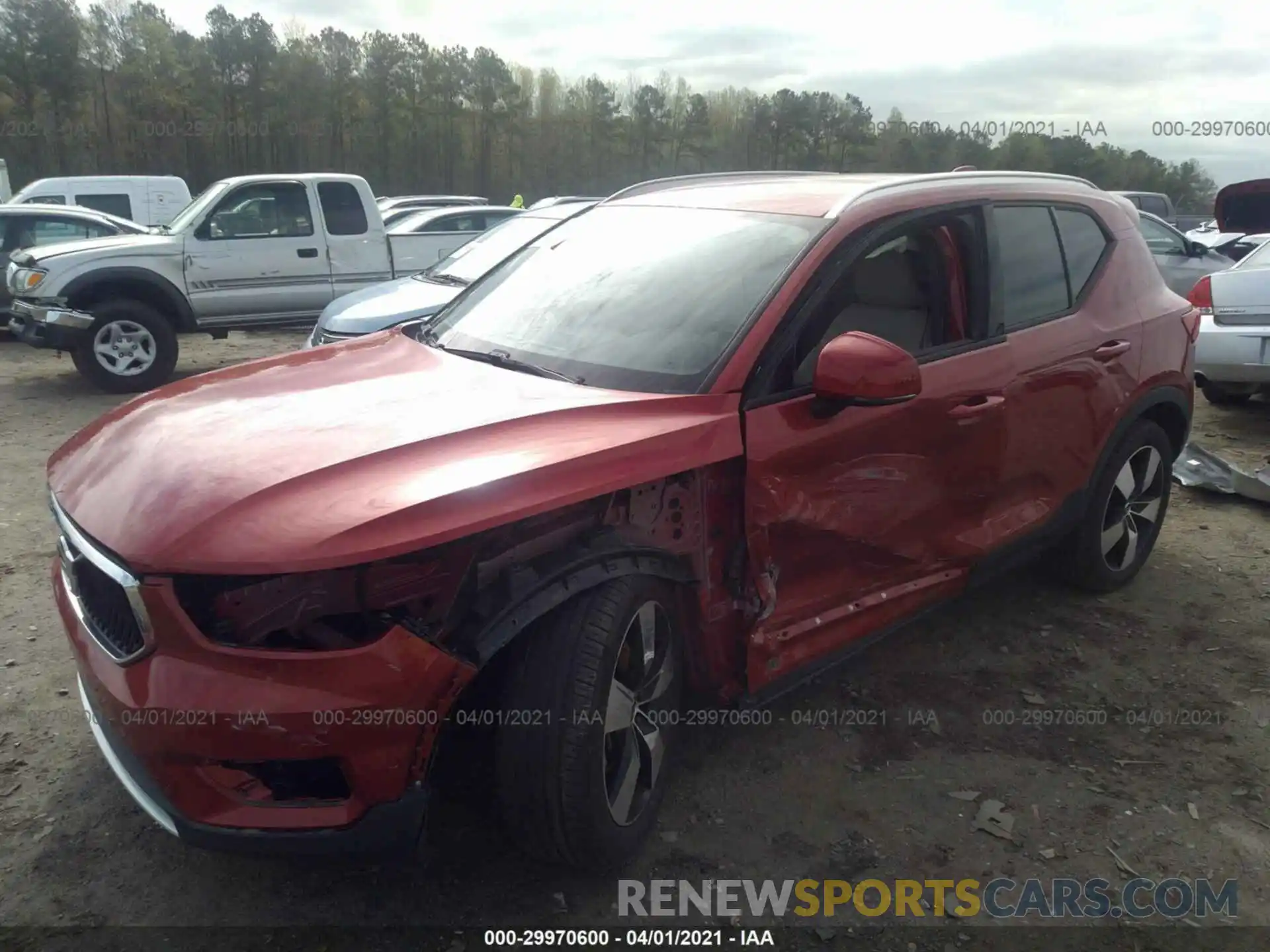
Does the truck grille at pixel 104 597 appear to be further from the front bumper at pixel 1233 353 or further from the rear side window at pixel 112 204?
the rear side window at pixel 112 204

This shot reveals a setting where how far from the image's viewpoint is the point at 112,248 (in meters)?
8.88

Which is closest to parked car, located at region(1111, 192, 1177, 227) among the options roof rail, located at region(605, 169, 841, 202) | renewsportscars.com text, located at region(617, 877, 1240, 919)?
roof rail, located at region(605, 169, 841, 202)

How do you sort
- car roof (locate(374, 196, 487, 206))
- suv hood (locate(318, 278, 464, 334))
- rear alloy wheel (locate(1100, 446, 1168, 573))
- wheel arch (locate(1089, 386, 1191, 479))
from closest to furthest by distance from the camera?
wheel arch (locate(1089, 386, 1191, 479))
rear alloy wheel (locate(1100, 446, 1168, 573))
suv hood (locate(318, 278, 464, 334))
car roof (locate(374, 196, 487, 206))

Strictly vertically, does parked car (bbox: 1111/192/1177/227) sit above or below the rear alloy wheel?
above

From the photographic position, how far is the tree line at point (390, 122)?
3266 cm

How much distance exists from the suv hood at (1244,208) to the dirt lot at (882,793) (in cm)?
905

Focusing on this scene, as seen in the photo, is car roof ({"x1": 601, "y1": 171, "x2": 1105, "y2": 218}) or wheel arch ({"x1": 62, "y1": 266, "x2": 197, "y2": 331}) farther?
wheel arch ({"x1": 62, "y1": 266, "x2": 197, "y2": 331})

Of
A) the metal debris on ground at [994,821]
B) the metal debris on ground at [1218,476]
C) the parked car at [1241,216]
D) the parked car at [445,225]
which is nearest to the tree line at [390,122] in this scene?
the parked car at [1241,216]

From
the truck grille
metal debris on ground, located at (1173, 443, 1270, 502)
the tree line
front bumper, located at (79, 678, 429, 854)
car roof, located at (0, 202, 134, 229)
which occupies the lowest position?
metal debris on ground, located at (1173, 443, 1270, 502)

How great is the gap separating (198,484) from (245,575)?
303 mm

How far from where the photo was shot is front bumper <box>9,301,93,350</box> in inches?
336

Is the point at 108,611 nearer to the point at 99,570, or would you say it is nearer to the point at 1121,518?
the point at 99,570

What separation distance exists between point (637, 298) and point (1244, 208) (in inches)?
461

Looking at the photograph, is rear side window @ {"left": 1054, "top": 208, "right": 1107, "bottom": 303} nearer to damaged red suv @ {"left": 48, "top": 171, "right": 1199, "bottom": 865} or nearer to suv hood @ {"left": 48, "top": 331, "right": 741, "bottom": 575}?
damaged red suv @ {"left": 48, "top": 171, "right": 1199, "bottom": 865}
